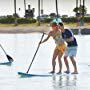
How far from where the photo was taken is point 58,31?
16.8 m

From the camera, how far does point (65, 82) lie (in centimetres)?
1535

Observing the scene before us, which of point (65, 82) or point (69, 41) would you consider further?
point (69, 41)

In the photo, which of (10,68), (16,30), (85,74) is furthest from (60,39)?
(16,30)

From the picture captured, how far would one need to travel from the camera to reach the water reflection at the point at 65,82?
47.1 ft

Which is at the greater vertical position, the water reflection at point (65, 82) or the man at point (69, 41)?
the man at point (69, 41)

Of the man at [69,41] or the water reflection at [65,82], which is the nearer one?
the water reflection at [65,82]

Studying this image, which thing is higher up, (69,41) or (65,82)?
(69,41)

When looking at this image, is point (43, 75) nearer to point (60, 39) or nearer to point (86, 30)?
point (60, 39)

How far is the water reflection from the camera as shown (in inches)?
565

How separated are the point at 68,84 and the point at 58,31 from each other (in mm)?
2278

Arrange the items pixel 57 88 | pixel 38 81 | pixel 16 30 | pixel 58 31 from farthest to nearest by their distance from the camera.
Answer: pixel 16 30
pixel 58 31
pixel 38 81
pixel 57 88

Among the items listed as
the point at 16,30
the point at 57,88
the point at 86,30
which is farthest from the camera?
the point at 16,30

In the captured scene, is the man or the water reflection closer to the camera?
the water reflection

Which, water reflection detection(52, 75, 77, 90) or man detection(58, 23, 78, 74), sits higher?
man detection(58, 23, 78, 74)
